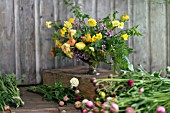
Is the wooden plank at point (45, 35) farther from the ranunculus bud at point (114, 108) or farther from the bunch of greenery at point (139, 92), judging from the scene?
the ranunculus bud at point (114, 108)

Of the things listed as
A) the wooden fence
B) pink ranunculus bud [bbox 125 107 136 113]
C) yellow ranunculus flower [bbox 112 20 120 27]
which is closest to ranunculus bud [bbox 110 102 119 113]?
pink ranunculus bud [bbox 125 107 136 113]

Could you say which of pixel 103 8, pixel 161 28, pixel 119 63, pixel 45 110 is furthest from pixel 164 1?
pixel 45 110

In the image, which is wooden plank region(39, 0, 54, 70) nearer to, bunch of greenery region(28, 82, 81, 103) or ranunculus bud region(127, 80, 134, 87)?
bunch of greenery region(28, 82, 81, 103)

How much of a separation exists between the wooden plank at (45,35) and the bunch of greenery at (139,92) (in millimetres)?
1500

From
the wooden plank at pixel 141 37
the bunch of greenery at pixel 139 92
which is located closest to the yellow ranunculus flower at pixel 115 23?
the wooden plank at pixel 141 37

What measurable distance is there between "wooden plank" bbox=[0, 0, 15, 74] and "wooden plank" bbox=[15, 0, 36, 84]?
0.04m

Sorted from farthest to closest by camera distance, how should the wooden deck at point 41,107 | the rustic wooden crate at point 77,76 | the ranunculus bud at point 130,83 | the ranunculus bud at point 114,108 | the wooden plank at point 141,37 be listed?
the wooden plank at point 141,37 → the rustic wooden crate at point 77,76 → the wooden deck at point 41,107 → the ranunculus bud at point 130,83 → the ranunculus bud at point 114,108

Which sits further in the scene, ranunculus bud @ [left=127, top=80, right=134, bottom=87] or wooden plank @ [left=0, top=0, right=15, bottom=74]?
wooden plank @ [left=0, top=0, right=15, bottom=74]

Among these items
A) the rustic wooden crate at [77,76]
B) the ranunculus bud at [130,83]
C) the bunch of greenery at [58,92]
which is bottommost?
the bunch of greenery at [58,92]

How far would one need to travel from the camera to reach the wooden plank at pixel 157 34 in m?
3.27

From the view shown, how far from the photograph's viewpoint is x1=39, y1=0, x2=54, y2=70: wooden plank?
2.94 m

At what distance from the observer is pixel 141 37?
127 inches

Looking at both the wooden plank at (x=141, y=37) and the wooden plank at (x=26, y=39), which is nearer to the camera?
the wooden plank at (x=26, y=39)

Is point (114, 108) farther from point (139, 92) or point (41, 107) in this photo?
point (41, 107)
